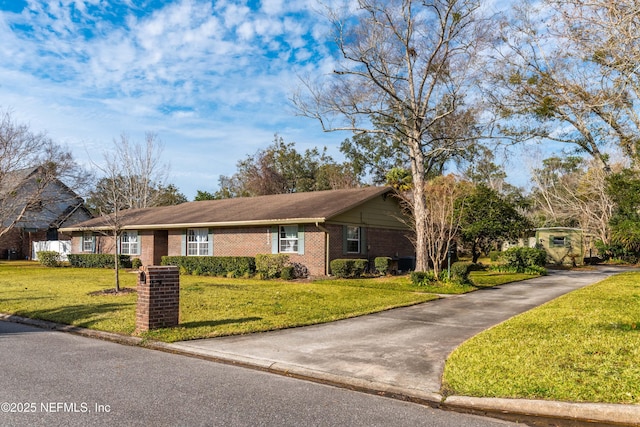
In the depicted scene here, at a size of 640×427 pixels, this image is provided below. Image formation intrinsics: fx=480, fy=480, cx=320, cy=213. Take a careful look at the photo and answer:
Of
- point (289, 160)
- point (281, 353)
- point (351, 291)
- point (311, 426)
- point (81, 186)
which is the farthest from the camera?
point (289, 160)

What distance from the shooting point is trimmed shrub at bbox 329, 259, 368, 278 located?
20.4 meters

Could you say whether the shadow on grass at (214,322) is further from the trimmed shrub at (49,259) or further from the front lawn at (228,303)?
the trimmed shrub at (49,259)

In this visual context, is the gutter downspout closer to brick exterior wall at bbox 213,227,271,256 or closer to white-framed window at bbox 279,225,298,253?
white-framed window at bbox 279,225,298,253

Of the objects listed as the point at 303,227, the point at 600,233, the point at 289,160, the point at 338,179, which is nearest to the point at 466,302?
the point at 303,227

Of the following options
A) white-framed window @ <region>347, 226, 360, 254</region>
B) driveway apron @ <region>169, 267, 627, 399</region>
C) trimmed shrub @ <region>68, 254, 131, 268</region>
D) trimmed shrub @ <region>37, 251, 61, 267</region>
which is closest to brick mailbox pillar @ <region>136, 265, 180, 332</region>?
driveway apron @ <region>169, 267, 627, 399</region>

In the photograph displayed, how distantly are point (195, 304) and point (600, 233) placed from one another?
3577 centimetres

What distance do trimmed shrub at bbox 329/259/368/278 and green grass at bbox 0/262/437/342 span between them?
2084 mm

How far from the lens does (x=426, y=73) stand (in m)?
20.2

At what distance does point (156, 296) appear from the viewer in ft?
30.1

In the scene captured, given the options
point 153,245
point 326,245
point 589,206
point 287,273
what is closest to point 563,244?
point 589,206

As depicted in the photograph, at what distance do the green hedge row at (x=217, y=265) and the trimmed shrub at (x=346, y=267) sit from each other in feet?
14.0

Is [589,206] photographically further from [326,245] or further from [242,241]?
[242,241]

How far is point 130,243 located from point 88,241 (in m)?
5.00

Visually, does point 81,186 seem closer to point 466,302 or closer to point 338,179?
point 338,179
